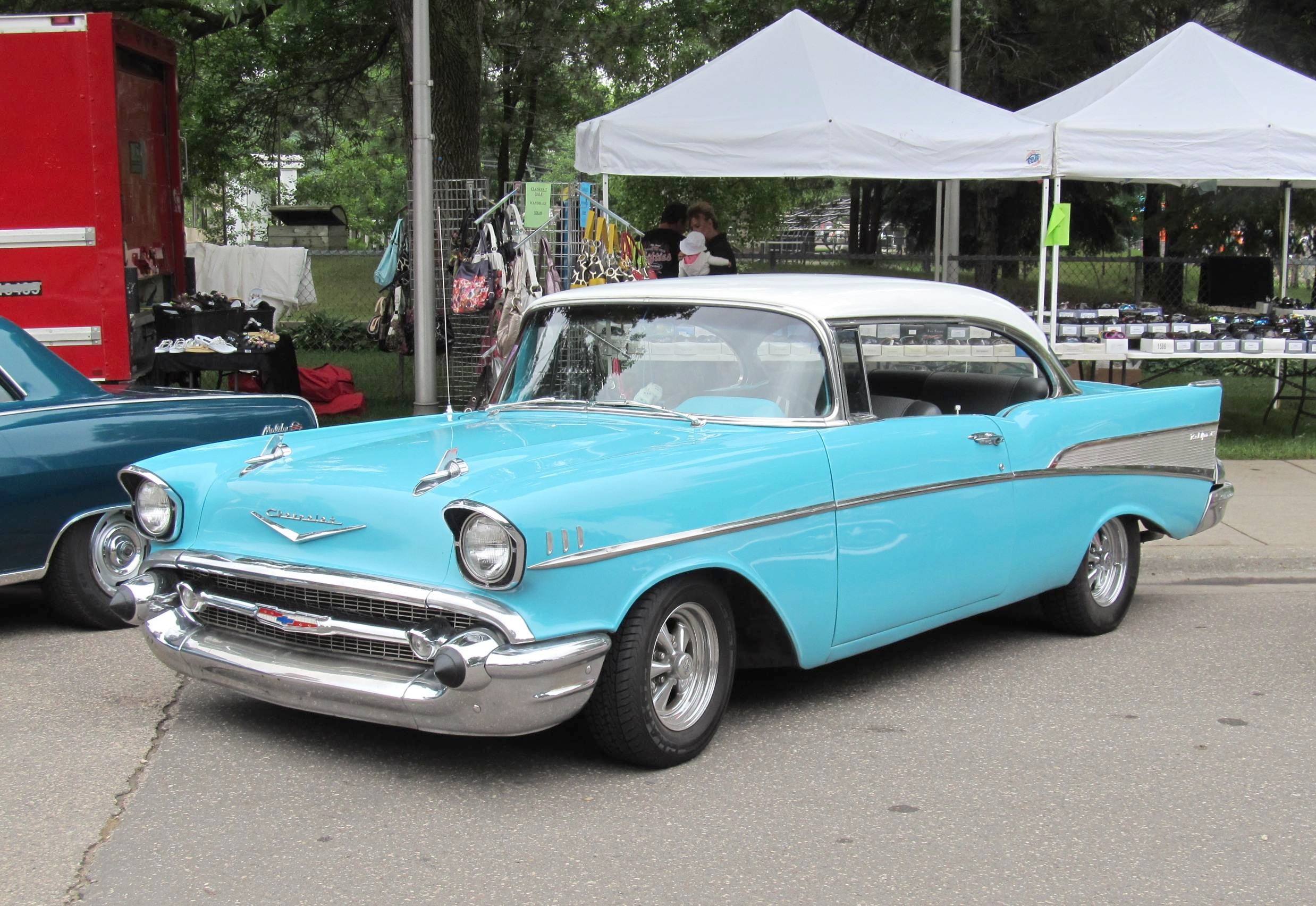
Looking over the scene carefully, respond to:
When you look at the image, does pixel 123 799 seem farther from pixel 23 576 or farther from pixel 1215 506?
pixel 1215 506

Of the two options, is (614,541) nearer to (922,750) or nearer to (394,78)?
(922,750)

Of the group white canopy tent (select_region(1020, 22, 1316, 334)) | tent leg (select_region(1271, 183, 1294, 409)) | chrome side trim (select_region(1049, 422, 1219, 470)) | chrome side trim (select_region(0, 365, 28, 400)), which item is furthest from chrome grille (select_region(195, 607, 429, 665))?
tent leg (select_region(1271, 183, 1294, 409))

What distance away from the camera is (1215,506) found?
21.8 feet

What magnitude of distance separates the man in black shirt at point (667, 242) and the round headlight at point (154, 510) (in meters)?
6.94

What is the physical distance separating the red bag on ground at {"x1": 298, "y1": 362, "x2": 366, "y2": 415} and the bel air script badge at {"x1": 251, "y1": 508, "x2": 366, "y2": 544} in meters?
7.53

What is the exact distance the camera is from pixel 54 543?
5770 millimetres

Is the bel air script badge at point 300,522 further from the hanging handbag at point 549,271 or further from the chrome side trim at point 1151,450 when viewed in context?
the hanging handbag at point 549,271

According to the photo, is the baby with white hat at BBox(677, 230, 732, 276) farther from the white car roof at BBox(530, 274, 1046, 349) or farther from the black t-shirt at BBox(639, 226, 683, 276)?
the white car roof at BBox(530, 274, 1046, 349)

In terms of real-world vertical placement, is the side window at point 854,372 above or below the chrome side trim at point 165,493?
above

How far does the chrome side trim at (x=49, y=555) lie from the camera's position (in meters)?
5.66

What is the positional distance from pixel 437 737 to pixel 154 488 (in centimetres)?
126

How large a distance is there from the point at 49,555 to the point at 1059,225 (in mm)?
7520

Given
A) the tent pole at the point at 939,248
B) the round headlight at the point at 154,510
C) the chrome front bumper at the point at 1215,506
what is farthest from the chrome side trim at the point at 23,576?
the tent pole at the point at 939,248

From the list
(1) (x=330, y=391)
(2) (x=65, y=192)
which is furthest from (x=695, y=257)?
(2) (x=65, y=192)
